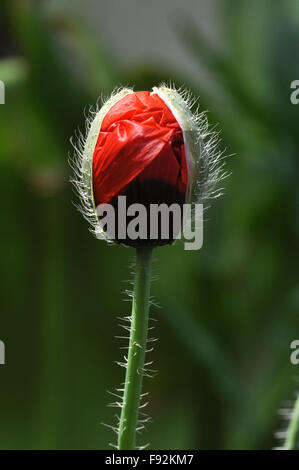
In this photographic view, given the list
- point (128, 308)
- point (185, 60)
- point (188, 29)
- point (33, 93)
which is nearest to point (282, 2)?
point (188, 29)

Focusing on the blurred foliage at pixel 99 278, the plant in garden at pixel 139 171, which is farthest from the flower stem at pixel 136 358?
the blurred foliage at pixel 99 278

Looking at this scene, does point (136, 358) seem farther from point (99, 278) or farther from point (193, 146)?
point (99, 278)

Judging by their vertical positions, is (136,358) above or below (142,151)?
below

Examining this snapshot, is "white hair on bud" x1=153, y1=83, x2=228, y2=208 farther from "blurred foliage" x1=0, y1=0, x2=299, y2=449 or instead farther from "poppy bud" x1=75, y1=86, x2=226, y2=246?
"blurred foliage" x1=0, y1=0, x2=299, y2=449

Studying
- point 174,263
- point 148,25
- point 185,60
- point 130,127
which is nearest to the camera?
point 130,127

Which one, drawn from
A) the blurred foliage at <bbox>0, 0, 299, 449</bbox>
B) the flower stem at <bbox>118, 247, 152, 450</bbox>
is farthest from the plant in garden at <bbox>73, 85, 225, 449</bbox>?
the blurred foliage at <bbox>0, 0, 299, 449</bbox>

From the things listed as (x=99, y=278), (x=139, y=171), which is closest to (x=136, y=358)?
(x=139, y=171)
